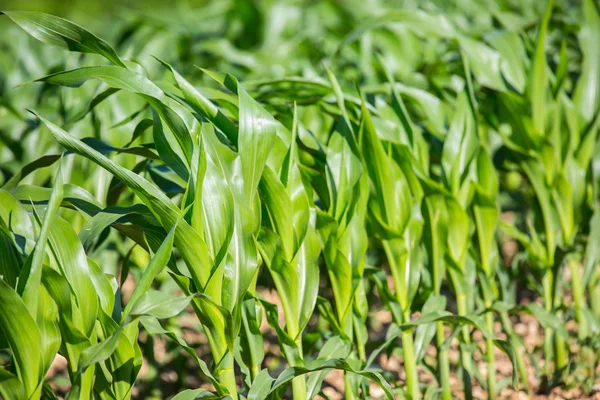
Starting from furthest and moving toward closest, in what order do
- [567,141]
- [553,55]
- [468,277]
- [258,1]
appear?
[258,1]
[553,55]
[567,141]
[468,277]

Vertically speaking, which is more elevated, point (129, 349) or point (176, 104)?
point (176, 104)

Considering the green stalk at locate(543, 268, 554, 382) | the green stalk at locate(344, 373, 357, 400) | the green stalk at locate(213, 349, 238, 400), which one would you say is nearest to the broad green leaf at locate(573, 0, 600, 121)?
the green stalk at locate(543, 268, 554, 382)

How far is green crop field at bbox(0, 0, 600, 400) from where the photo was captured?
3.62 ft

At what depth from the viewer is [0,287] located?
955mm

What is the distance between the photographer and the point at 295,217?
4.38 ft

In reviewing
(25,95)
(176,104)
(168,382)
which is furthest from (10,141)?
(176,104)

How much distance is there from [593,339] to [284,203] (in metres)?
1.04

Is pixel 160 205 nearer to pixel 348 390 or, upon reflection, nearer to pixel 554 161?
pixel 348 390

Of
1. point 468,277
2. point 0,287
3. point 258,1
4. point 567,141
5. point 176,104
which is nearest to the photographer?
point 0,287

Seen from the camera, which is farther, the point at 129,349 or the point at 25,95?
the point at 25,95

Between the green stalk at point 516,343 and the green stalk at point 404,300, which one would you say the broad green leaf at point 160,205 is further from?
the green stalk at point 516,343

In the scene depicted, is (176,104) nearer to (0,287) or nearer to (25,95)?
(0,287)

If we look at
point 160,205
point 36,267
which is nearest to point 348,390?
point 160,205

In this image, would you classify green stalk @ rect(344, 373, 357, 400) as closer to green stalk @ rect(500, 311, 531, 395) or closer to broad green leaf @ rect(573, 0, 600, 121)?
green stalk @ rect(500, 311, 531, 395)
